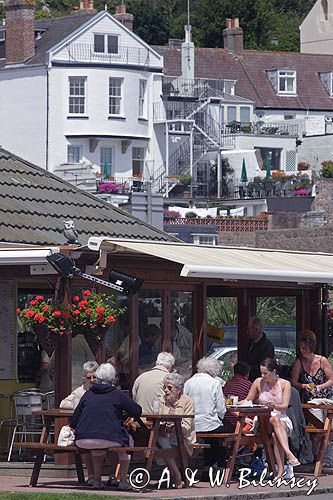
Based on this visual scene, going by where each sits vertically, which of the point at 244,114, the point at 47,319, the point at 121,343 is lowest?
the point at 121,343

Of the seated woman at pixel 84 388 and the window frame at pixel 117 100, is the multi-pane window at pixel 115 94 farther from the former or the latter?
→ the seated woman at pixel 84 388

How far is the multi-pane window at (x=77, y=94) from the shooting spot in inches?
2603

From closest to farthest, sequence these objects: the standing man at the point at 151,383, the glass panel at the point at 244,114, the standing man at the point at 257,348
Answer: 1. the standing man at the point at 151,383
2. the standing man at the point at 257,348
3. the glass panel at the point at 244,114

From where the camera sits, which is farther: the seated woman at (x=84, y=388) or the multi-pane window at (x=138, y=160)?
the multi-pane window at (x=138, y=160)

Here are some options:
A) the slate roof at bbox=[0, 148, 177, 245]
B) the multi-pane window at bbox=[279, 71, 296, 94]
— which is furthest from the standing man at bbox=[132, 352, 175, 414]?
the multi-pane window at bbox=[279, 71, 296, 94]

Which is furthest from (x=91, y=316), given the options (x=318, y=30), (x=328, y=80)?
(x=318, y=30)

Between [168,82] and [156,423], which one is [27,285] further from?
[168,82]

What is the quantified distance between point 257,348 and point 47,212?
11.3 ft

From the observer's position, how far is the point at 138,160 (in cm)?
6869

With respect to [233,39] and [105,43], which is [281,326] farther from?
[233,39]

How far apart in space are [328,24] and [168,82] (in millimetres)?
24654

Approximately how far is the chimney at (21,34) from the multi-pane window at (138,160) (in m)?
Answer: 6.54

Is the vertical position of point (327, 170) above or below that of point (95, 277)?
above

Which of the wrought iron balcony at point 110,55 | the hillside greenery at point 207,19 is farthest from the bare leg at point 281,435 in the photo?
the hillside greenery at point 207,19
